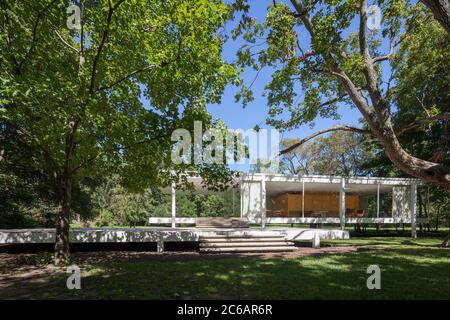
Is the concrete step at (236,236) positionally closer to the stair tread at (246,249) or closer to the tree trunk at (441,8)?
the stair tread at (246,249)

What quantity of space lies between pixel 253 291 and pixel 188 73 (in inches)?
225

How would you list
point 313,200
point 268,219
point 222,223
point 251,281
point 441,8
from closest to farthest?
point 441,8, point 251,281, point 268,219, point 222,223, point 313,200

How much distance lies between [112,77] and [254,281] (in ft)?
21.3

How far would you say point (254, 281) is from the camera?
23.3 ft

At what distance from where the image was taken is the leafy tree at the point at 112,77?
8117mm

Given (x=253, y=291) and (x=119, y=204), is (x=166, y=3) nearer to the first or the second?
(x=253, y=291)

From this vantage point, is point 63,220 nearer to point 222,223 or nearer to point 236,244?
point 236,244

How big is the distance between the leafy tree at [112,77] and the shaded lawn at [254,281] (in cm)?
286

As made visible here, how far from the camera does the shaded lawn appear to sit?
19.9 ft

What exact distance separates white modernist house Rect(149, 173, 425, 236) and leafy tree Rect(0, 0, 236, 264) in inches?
160

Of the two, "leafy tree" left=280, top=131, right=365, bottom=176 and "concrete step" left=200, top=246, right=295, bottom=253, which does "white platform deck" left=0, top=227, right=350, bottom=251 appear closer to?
"concrete step" left=200, top=246, right=295, bottom=253

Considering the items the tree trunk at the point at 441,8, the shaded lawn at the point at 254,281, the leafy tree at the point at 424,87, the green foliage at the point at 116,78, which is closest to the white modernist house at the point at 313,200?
the leafy tree at the point at 424,87

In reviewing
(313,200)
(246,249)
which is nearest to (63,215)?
(246,249)
